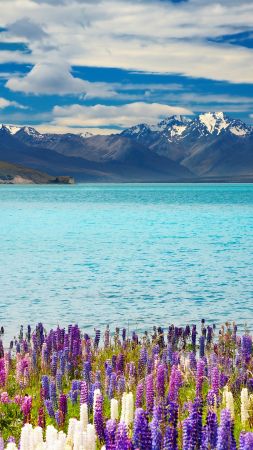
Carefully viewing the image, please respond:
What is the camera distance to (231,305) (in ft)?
109

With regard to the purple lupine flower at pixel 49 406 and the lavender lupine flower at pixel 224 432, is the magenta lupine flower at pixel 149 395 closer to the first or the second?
the purple lupine flower at pixel 49 406

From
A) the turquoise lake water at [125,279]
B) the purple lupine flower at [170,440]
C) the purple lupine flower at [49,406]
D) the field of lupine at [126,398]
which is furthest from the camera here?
the turquoise lake water at [125,279]

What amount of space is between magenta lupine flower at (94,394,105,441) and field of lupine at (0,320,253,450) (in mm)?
13

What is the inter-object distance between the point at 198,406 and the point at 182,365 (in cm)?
837

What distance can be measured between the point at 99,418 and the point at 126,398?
986mm

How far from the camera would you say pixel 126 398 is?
27.8 feet

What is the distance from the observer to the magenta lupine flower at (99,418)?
8.82 meters

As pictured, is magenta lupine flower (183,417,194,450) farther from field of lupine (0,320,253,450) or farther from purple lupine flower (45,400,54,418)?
purple lupine flower (45,400,54,418)

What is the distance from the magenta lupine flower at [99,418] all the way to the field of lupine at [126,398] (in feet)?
0.04

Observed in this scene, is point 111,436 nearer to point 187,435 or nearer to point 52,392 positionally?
point 187,435

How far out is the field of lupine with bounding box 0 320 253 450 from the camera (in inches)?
292

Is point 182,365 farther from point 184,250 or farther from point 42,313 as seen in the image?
point 184,250

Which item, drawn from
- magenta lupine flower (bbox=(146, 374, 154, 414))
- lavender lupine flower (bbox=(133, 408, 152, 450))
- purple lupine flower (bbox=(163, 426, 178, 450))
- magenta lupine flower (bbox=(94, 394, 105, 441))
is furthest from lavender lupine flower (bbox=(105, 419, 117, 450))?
magenta lupine flower (bbox=(146, 374, 154, 414))

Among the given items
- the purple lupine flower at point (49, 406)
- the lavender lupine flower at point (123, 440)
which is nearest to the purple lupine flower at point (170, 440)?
the lavender lupine flower at point (123, 440)
